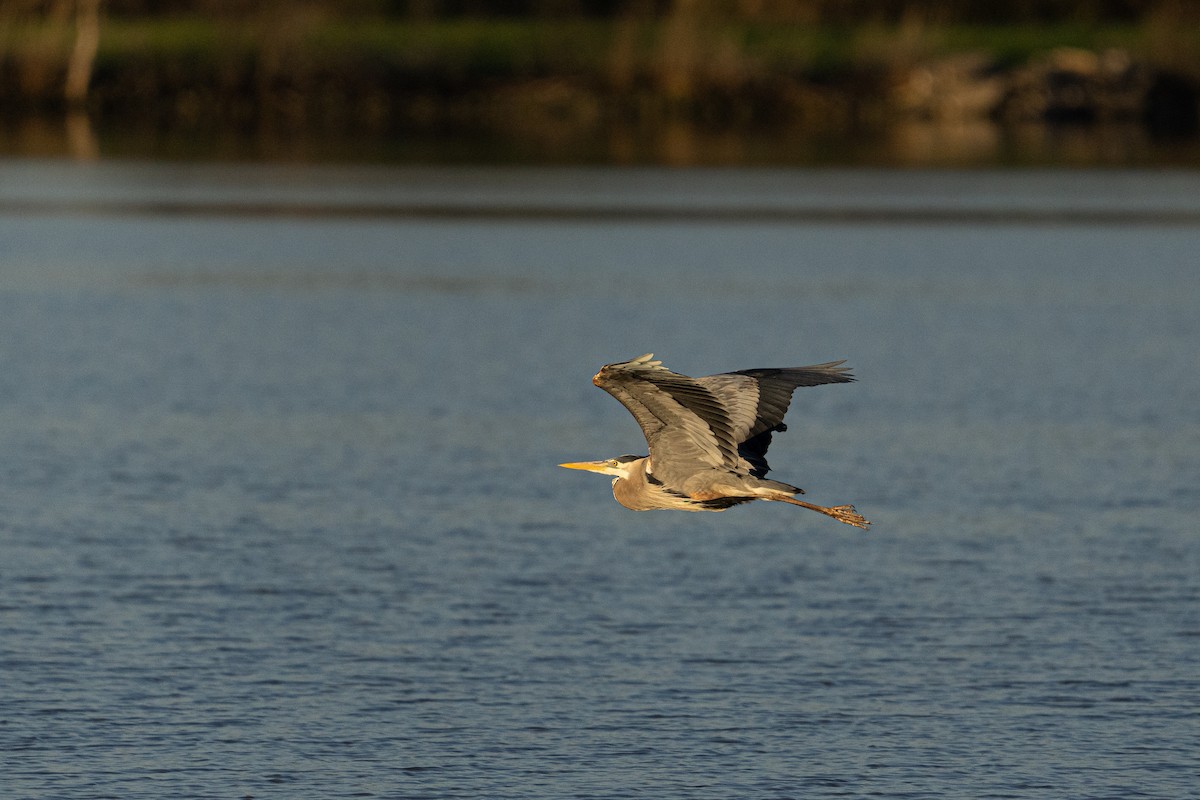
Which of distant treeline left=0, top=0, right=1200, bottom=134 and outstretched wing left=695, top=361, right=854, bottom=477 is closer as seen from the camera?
outstretched wing left=695, top=361, right=854, bottom=477

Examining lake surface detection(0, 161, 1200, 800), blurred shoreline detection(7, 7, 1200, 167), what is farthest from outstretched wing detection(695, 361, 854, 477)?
blurred shoreline detection(7, 7, 1200, 167)

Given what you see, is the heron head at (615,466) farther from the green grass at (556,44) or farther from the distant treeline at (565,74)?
the green grass at (556,44)

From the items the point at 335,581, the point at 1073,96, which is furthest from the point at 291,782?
the point at 1073,96

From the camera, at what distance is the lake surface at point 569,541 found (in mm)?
14297

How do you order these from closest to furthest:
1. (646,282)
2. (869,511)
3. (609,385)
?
(609,385) → (869,511) → (646,282)

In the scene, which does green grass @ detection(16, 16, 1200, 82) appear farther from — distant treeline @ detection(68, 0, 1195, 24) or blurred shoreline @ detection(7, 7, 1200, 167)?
distant treeline @ detection(68, 0, 1195, 24)

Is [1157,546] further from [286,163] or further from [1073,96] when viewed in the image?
[1073,96]

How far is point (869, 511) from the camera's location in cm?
2109

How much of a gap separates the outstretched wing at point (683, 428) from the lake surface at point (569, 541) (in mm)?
2058

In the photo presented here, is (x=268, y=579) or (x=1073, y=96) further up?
(x=1073, y=96)

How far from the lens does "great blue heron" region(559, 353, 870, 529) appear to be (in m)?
12.6

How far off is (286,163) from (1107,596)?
147ft

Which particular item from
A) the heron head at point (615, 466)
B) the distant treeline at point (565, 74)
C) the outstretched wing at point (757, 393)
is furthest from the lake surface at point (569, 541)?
the distant treeline at point (565, 74)

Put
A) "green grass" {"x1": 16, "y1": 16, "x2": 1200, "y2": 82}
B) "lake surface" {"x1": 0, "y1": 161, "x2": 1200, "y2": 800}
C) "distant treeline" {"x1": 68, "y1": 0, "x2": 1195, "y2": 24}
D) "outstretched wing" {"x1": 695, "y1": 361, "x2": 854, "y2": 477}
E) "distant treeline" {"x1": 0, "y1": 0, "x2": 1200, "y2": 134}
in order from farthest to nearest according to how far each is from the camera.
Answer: "distant treeline" {"x1": 68, "y1": 0, "x2": 1195, "y2": 24} < "green grass" {"x1": 16, "y1": 16, "x2": 1200, "y2": 82} < "distant treeline" {"x1": 0, "y1": 0, "x2": 1200, "y2": 134} < "lake surface" {"x1": 0, "y1": 161, "x2": 1200, "y2": 800} < "outstretched wing" {"x1": 695, "y1": 361, "x2": 854, "y2": 477}
